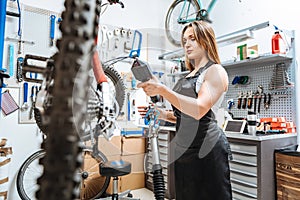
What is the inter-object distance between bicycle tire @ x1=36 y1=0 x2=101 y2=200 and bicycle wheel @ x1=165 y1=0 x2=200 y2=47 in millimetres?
2495

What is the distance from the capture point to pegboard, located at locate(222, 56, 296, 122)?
A: 7.05ft

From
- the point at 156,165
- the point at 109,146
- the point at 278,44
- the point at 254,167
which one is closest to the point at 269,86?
the point at 278,44

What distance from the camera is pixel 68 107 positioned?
217 millimetres

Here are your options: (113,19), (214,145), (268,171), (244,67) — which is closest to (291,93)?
(244,67)

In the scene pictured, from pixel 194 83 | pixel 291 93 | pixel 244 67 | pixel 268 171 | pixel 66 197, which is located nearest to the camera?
pixel 66 197

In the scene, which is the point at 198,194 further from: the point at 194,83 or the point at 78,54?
the point at 78,54

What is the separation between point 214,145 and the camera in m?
1.16

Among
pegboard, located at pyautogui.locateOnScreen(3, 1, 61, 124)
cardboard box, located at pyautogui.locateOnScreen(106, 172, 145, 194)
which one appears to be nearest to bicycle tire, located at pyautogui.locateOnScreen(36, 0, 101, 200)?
pegboard, located at pyautogui.locateOnScreen(3, 1, 61, 124)

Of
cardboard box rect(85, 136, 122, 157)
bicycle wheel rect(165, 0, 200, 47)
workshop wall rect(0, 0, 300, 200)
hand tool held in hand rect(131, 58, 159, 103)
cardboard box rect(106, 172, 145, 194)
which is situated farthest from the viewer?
bicycle wheel rect(165, 0, 200, 47)

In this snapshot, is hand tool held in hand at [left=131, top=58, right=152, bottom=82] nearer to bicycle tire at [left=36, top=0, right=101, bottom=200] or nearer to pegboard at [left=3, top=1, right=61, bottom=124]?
bicycle tire at [left=36, top=0, right=101, bottom=200]

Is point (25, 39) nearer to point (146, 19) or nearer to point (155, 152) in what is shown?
point (146, 19)

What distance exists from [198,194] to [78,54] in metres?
1.07

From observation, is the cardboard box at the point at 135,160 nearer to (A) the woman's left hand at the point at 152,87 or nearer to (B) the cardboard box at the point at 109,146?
(B) the cardboard box at the point at 109,146

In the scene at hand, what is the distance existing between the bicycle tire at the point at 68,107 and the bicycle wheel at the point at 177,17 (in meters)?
2.49
